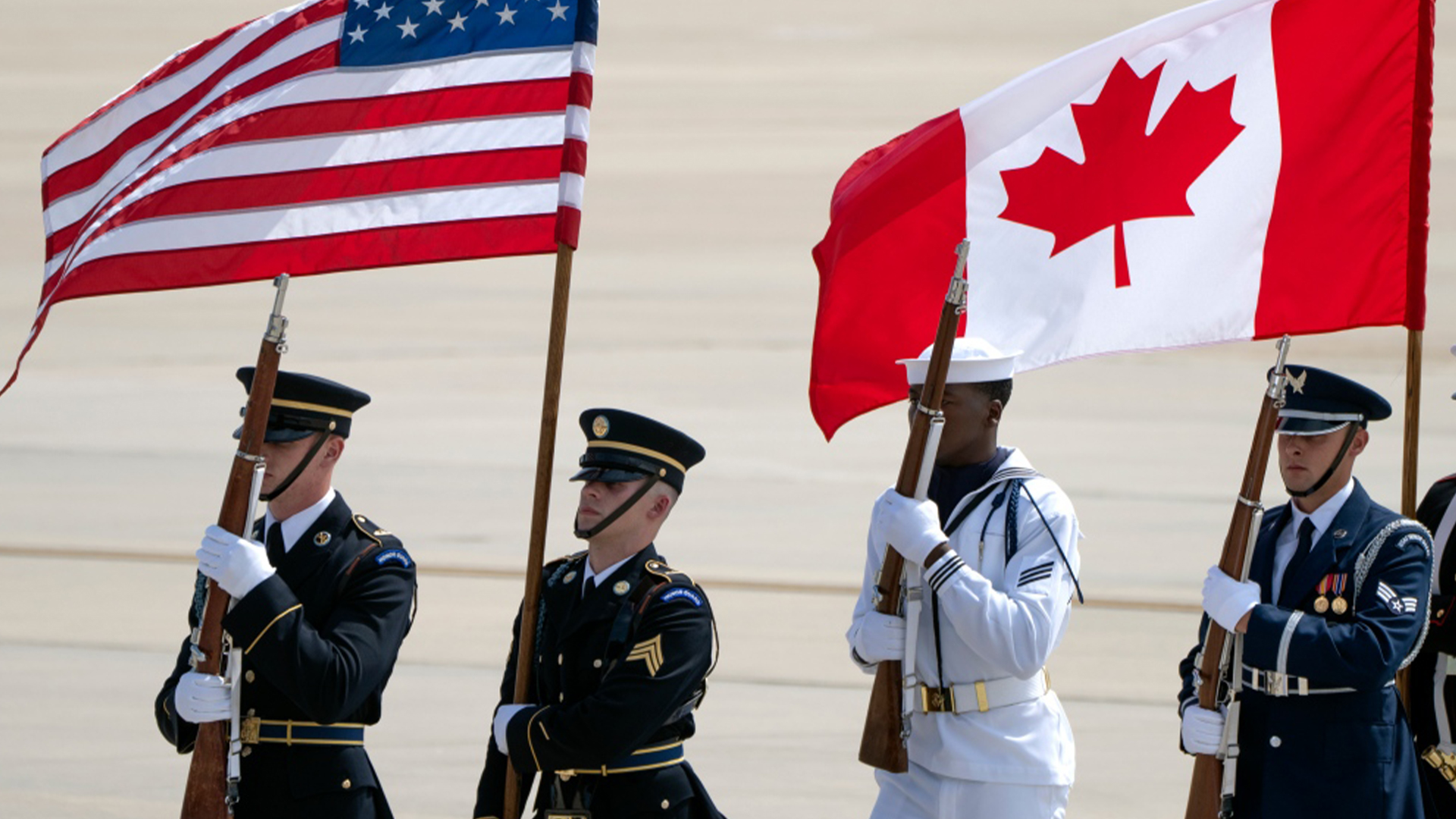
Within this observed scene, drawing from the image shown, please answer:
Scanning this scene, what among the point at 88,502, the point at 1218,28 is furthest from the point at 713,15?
the point at 1218,28

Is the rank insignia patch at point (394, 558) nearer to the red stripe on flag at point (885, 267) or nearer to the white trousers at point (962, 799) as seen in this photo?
the red stripe on flag at point (885, 267)

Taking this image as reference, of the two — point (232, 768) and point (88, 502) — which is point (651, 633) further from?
point (88, 502)

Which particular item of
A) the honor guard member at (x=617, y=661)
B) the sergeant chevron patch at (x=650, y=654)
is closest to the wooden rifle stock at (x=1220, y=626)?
the honor guard member at (x=617, y=661)

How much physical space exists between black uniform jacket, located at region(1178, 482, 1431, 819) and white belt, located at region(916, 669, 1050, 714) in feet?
1.57

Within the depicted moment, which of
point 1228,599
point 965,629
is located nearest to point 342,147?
point 965,629

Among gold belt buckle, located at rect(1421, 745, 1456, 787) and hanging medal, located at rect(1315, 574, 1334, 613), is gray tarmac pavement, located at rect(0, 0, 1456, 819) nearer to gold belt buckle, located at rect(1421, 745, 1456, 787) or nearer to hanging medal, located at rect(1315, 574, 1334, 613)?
gold belt buckle, located at rect(1421, 745, 1456, 787)

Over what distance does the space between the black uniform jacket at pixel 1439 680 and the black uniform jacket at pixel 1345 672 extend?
318 mm

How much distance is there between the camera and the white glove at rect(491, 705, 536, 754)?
198 inches

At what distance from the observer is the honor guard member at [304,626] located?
16.3ft

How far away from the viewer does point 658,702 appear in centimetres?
488

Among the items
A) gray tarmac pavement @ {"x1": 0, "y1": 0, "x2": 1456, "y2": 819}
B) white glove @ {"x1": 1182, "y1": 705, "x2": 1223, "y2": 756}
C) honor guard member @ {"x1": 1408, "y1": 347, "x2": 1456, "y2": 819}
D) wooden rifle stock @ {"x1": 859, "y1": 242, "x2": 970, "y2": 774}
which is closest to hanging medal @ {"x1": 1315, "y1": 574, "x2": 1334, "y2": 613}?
white glove @ {"x1": 1182, "y1": 705, "x2": 1223, "y2": 756}

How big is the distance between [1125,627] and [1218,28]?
5.52 metres

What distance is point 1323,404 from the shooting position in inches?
201

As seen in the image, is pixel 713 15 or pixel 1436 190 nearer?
pixel 1436 190
